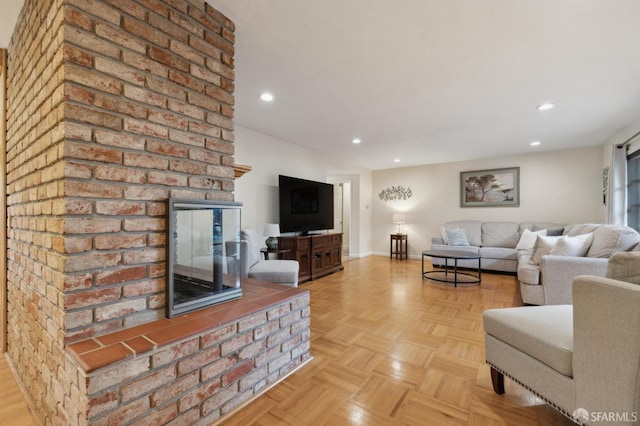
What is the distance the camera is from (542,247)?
3258 millimetres

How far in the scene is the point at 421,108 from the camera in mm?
2949

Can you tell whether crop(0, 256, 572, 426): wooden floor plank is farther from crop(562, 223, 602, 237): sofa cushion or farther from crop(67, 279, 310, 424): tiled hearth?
crop(562, 223, 602, 237): sofa cushion

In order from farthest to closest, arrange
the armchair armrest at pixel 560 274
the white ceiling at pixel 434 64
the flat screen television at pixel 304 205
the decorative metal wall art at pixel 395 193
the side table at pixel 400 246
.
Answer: the decorative metal wall art at pixel 395 193
the side table at pixel 400 246
the flat screen television at pixel 304 205
the armchair armrest at pixel 560 274
the white ceiling at pixel 434 64

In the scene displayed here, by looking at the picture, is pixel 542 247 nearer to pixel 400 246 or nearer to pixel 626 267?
pixel 626 267

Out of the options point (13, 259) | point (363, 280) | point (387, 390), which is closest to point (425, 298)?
point (363, 280)

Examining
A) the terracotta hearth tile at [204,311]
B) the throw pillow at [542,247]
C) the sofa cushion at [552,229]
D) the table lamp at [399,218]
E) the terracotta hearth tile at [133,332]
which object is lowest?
the terracotta hearth tile at [204,311]

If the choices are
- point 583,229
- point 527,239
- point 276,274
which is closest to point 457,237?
point 527,239

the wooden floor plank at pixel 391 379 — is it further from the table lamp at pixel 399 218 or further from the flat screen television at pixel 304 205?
the table lamp at pixel 399 218

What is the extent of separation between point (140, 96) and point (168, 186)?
16.2 inches

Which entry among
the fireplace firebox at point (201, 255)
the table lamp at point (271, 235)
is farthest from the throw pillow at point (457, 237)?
the fireplace firebox at point (201, 255)

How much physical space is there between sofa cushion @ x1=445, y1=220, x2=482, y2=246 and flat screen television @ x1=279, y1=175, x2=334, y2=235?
102 inches

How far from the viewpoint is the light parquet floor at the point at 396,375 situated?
134cm

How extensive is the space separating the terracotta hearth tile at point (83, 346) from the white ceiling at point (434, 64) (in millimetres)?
1740

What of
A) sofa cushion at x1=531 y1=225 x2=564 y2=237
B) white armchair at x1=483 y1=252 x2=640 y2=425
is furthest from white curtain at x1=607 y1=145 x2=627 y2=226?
white armchair at x1=483 y1=252 x2=640 y2=425
